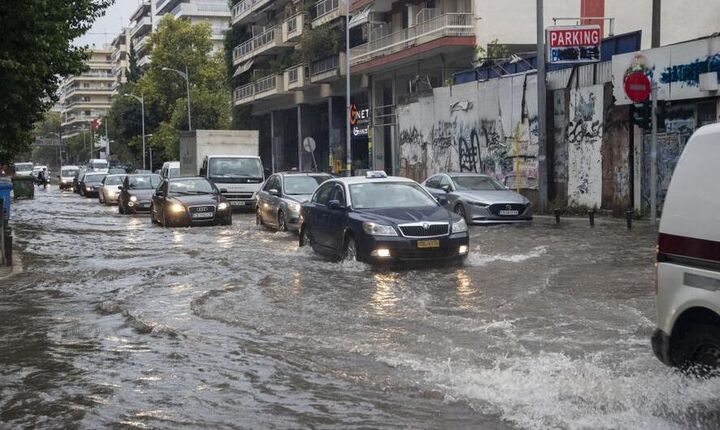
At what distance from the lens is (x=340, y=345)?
8086mm

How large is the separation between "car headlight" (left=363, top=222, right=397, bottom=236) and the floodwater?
0.62 meters

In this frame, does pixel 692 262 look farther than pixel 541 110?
No

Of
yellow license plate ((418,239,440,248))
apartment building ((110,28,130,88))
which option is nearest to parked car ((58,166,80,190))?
yellow license plate ((418,239,440,248))

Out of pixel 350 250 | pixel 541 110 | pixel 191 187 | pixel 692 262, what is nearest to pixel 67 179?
pixel 191 187

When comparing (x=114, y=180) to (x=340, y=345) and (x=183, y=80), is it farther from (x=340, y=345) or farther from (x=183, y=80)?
(x=340, y=345)

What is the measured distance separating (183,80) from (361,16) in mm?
31828

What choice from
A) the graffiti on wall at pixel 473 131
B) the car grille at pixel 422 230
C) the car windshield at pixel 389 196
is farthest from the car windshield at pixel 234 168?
the car grille at pixel 422 230

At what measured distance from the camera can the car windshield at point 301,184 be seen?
824 inches

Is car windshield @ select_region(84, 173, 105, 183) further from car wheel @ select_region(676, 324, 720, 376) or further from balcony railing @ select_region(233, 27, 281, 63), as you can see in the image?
car wheel @ select_region(676, 324, 720, 376)

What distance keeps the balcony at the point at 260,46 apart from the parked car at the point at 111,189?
727 inches

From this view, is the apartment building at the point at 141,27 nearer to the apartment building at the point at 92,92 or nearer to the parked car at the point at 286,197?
the apartment building at the point at 92,92

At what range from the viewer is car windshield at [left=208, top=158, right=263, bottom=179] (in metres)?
29.2

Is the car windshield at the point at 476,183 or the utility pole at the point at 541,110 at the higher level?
the utility pole at the point at 541,110

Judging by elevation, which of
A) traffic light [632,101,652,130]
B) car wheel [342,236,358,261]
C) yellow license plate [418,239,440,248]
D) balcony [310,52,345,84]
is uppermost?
balcony [310,52,345,84]
